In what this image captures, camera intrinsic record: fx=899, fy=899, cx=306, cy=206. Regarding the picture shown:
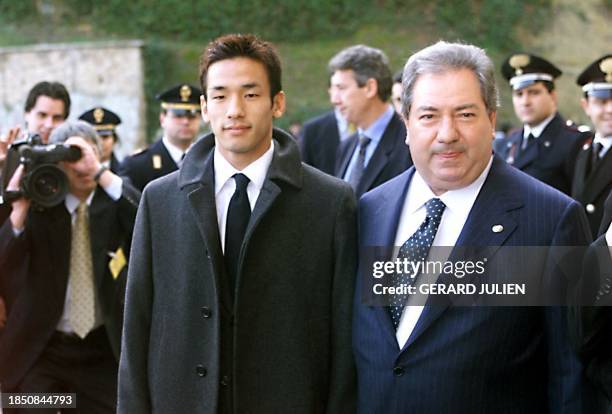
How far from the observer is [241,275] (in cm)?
299

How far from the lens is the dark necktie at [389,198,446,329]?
284 centimetres

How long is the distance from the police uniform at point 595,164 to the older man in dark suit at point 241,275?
9.89 feet

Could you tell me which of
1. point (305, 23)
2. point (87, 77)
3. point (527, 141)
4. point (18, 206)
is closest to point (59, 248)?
point (18, 206)

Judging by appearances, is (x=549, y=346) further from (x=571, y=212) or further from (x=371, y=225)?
(x=371, y=225)

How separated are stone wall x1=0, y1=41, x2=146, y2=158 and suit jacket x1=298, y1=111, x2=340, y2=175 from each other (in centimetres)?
1194

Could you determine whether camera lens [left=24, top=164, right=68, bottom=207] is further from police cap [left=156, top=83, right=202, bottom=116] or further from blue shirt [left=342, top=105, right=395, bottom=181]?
police cap [left=156, top=83, right=202, bottom=116]

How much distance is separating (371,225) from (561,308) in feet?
2.26

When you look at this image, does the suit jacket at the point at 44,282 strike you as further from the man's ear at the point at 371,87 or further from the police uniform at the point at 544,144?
the police uniform at the point at 544,144

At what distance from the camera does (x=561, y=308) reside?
2658 millimetres

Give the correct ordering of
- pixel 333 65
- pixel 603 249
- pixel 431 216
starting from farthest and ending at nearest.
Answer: pixel 333 65
pixel 431 216
pixel 603 249

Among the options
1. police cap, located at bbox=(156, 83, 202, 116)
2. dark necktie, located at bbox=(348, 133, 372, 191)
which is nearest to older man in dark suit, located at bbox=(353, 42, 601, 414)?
dark necktie, located at bbox=(348, 133, 372, 191)

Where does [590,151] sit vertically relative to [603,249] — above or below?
above

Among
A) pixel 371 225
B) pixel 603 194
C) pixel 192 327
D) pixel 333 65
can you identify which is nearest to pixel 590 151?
pixel 603 194

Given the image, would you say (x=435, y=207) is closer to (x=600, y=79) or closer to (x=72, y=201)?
(x=72, y=201)
